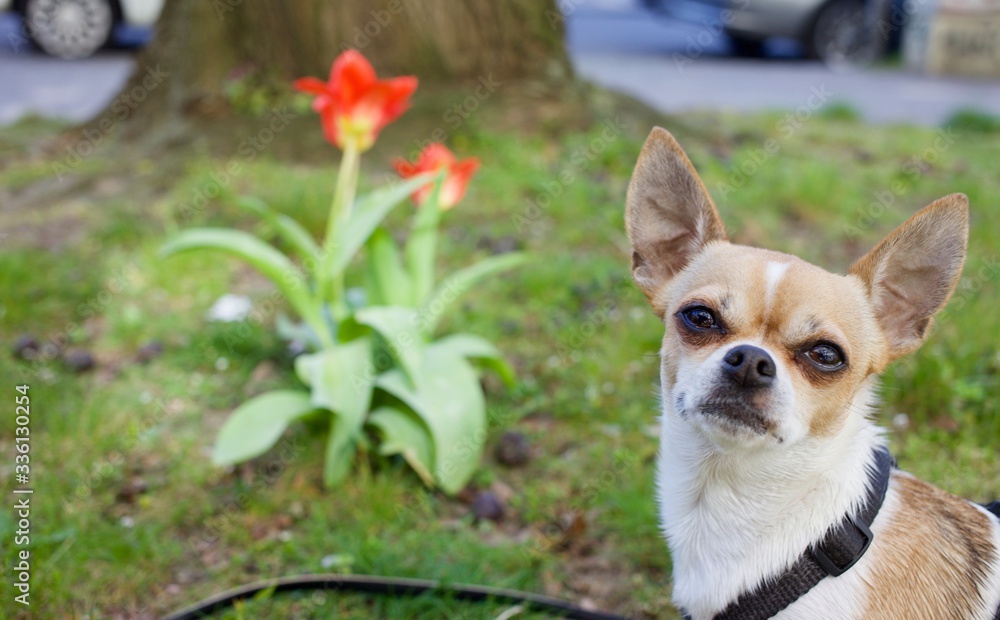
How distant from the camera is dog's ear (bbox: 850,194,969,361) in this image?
1.94 meters

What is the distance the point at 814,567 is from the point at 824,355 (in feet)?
1.56

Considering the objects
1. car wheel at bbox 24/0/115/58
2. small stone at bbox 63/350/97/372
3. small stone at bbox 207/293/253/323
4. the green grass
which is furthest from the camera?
car wheel at bbox 24/0/115/58

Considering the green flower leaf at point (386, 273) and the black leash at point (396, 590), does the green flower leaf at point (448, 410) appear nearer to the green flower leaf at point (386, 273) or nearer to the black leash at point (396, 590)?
the green flower leaf at point (386, 273)

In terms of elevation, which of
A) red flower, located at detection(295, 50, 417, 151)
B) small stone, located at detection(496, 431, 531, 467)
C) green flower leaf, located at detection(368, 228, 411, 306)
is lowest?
small stone, located at detection(496, 431, 531, 467)

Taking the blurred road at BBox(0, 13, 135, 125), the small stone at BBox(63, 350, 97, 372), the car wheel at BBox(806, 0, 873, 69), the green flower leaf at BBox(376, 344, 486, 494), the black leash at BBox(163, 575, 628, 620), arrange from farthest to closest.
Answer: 1. the car wheel at BBox(806, 0, 873, 69)
2. the blurred road at BBox(0, 13, 135, 125)
3. the small stone at BBox(63, 350, 97, 372)
4. the green flower leaf at BBox(376, 344, 486, 494)
5. the black leash at BBox(163, 575, 628, 620)

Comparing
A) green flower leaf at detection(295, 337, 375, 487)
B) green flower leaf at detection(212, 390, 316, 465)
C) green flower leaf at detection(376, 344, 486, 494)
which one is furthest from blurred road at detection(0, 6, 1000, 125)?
green flower leaf at detection(212, 390, 316, 465)

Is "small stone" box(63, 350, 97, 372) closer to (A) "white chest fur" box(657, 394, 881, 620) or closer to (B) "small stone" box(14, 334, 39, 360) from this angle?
(B) "small stone" box(14, 334, 39, 360)

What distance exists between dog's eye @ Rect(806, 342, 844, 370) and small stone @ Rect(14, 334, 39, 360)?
338 cm

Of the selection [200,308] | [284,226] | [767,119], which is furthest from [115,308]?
[767,119]

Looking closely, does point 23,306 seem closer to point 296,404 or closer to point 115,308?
point 115,308

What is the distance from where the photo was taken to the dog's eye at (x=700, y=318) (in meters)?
2.00

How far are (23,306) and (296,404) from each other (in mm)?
1904

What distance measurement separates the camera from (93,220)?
4.86 m

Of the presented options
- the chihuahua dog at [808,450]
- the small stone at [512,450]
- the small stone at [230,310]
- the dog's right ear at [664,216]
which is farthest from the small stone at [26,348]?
the chihuahua dog at [808,450]
